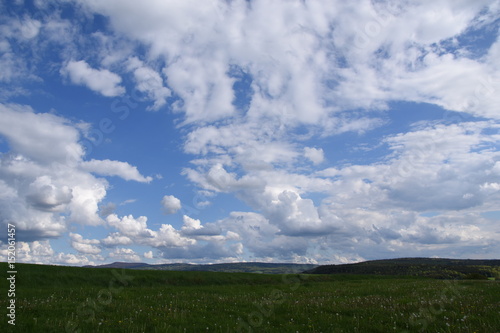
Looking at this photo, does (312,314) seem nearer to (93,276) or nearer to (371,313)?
(371,313)

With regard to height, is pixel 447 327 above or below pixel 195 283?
above

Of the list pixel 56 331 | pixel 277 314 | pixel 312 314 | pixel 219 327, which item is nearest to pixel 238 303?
pixel 277 314

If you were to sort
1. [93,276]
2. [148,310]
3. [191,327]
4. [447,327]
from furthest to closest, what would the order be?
[93,276], [148,310], [191,327], [447,327]

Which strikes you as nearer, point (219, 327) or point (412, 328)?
point (412, 328)

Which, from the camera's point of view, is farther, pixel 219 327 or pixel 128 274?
pixel 128 274

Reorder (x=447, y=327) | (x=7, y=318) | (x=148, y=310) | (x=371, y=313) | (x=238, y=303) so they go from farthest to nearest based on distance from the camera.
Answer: (x=238, y=303) < (x=148, y=310) < (x=371, y=313) < (x=7, y=318) < (x=447, y=327)

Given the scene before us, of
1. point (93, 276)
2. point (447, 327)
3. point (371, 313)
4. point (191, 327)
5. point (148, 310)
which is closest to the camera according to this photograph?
point (447, 327)

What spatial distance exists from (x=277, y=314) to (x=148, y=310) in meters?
5.60

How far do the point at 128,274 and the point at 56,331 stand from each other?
40923 millimetres

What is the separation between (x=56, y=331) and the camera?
987 centimetres

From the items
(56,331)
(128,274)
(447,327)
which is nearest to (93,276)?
(128,274)

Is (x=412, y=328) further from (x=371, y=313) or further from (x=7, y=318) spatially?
(x=7, y=318)

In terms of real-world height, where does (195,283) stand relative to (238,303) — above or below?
below

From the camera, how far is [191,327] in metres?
10.6
